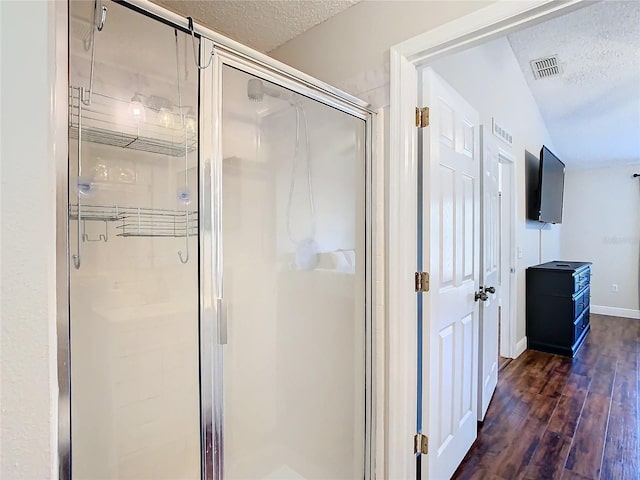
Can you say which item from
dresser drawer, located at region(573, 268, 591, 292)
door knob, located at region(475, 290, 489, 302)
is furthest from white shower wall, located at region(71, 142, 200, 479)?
dresser drawer, located at region(573, 268, 591, 292)

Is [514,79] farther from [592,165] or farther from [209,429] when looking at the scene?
[209,429]

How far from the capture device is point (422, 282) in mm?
1557

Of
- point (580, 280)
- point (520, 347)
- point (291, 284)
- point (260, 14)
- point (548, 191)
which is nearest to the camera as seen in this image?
point (291, 284)

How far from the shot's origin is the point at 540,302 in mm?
3707

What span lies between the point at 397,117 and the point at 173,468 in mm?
1657

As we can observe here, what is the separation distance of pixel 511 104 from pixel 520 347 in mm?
2485

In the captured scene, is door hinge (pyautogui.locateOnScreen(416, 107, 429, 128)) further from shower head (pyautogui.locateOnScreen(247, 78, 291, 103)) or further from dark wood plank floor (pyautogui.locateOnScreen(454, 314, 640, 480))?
dark wood plank floor (pyautogui.locateOnScreen(454, 314, 640, 480))

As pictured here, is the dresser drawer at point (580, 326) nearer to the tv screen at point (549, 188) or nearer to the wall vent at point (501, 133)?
the tv screen at point (549, 188)

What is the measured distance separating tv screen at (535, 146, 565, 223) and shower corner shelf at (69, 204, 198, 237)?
154 inches

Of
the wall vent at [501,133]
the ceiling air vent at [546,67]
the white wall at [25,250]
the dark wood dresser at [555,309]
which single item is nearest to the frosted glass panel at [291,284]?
the white wall at [25,250]

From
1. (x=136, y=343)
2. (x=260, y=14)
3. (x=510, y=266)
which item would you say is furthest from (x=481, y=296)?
(x=260, y=14)

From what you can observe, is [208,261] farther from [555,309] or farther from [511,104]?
[555,309]

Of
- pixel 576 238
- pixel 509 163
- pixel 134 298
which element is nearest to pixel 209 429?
pixel 134 298

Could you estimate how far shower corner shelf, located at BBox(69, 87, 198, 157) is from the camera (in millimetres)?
1010
